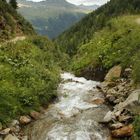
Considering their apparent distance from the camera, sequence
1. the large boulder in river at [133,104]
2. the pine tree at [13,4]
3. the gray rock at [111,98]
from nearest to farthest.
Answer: the large boulder in river at [133,104] → the gray rock at [111,98] → the pine tree at [13,4]

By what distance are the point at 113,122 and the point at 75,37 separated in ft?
384

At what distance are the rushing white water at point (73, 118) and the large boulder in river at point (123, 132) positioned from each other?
492 millimetres

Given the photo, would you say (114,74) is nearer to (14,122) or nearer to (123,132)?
(123,132)

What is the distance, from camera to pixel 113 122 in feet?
55.8

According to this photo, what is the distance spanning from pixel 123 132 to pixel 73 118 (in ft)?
11.0

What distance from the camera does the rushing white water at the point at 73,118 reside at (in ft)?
53.0

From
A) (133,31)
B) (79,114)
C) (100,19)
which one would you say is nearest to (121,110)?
(79,114)

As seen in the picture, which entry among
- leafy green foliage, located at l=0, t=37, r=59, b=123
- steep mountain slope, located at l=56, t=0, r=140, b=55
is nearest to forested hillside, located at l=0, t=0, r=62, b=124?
leafy green foliage, located at l=0, t=37, r=59, b=123

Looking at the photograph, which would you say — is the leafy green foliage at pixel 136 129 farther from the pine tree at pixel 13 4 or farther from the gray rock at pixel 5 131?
the pine tree at pixel 13 4

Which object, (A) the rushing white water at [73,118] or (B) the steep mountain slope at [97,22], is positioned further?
(B) the steep mountain slope at [97,22]

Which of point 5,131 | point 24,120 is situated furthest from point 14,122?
point 5,131

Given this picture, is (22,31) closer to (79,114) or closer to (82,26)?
(79,114)

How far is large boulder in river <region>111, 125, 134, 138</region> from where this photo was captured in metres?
15.6

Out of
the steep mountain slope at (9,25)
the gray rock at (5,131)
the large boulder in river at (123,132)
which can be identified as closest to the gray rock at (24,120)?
the gray rock at (5,131)
